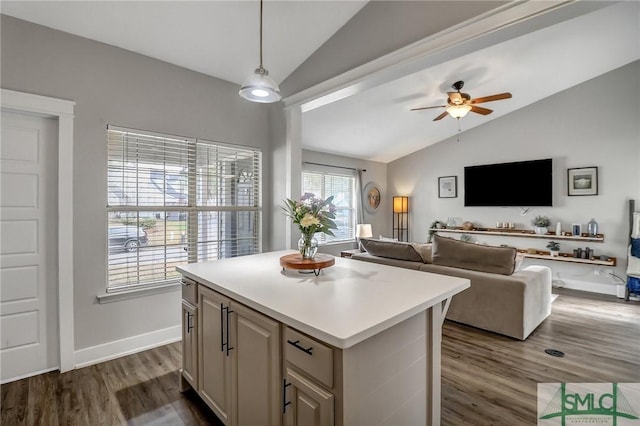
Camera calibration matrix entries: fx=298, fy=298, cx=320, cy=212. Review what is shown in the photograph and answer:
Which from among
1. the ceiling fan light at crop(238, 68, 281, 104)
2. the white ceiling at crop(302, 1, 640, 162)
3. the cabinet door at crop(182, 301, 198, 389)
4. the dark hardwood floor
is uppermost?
the white ceiling at crop(302, 1, 640, 162)

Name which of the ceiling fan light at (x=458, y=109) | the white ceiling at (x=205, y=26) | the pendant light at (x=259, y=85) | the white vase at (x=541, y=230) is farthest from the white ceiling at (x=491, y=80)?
the white vase at (x=541, y=230)

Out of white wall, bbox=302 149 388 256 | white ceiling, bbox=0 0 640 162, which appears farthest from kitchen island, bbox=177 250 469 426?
white wall, bbox=302 149 388 256

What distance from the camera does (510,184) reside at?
5.66 metres

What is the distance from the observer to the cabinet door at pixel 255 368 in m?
1.31

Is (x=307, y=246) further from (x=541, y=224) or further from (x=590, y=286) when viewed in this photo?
(x=590, y=286)

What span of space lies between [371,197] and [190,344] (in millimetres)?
5701

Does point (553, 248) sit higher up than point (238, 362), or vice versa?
point (553, 248)

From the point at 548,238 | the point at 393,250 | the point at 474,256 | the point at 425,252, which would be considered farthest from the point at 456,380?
the point at 548,238

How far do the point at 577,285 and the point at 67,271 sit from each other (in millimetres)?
6789

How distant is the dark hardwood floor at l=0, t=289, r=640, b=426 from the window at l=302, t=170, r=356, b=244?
3636 mm

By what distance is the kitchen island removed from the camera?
1.08 m

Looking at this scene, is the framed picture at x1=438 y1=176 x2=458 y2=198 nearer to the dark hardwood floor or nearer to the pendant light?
the dark hardwood floor

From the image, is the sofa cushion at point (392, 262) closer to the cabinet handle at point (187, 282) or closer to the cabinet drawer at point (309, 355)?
the cabinet handle at point (187, 282)

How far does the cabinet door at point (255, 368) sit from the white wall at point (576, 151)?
570cm
